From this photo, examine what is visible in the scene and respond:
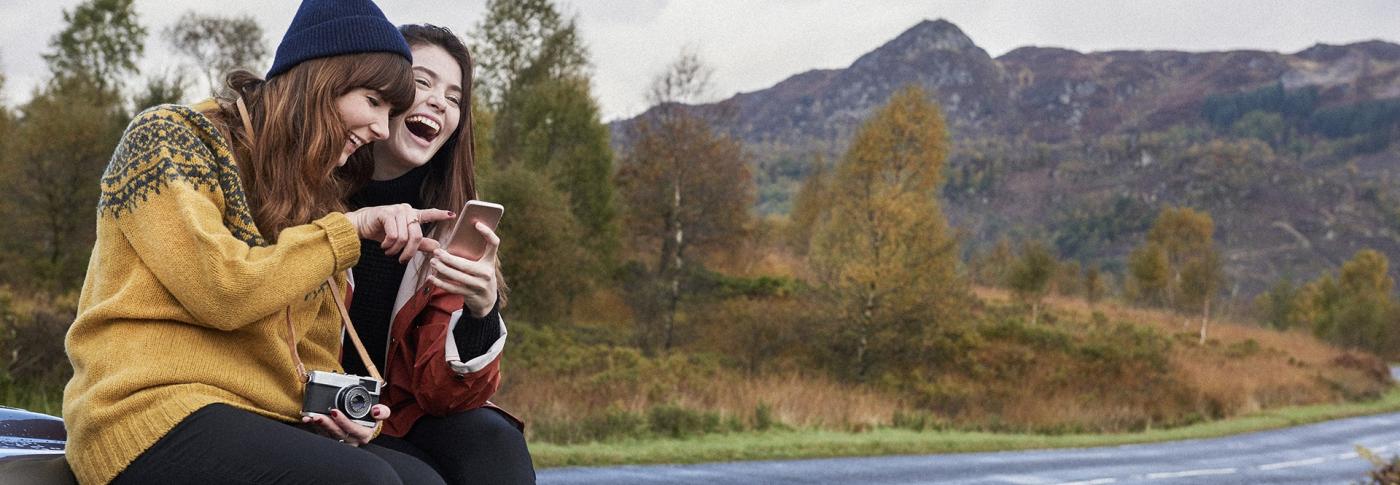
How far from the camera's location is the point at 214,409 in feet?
6.25

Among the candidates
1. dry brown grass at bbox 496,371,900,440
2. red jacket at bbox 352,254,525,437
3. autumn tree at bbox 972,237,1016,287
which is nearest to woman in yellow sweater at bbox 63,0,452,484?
red jacket at bbox 352,254,525,437

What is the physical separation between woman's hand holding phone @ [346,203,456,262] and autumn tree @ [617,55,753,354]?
2698 centimetres

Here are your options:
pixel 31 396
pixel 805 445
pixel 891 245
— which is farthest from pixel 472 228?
pixel 891 245

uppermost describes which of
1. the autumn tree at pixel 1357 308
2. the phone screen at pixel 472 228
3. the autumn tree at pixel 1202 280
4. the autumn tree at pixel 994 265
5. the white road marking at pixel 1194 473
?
the phone screen at pixel 472 228

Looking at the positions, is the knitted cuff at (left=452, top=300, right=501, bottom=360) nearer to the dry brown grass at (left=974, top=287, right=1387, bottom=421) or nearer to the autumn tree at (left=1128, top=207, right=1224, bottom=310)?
the dry brown grass at (left=974, top=287, right=1387, bottom=421)

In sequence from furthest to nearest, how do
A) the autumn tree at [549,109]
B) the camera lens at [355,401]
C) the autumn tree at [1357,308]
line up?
the autumn tree at [1357,308] → the autumn tree at [549,109] → the camera lens at [355,401]

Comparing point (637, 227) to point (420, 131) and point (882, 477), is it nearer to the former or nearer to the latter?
point (882, 477)

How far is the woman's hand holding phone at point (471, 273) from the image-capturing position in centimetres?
231

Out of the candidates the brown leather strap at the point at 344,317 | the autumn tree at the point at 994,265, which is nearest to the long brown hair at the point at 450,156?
the brown leather strap at the point at 344,317

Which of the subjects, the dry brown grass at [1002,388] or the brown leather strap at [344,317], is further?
the dry brown grass at [1002,388]

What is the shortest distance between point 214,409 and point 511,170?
Answer: 24.6 m

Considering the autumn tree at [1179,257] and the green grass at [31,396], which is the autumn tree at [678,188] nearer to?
the green grass at [31,396]

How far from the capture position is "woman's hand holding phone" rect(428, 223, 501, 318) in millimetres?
2312

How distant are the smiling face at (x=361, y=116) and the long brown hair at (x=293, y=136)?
0.01 meters
